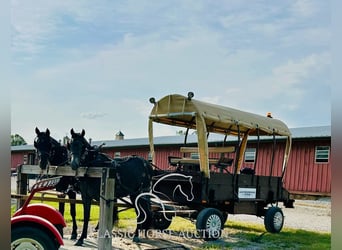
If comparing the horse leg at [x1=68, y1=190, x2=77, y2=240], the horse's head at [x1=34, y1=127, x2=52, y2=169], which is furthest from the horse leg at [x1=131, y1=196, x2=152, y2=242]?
the horse's head at [x1=34, y1=127, x2=52, y2=169]

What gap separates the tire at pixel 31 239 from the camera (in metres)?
2.49

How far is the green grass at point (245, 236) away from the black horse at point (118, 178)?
0.14 metres

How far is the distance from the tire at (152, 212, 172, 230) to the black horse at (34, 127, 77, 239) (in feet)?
2.88

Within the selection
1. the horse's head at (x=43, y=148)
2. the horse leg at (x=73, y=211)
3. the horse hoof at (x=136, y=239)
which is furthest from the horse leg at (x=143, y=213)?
the horse's head at (x=43, y=148)

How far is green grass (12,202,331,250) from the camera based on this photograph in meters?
4.11

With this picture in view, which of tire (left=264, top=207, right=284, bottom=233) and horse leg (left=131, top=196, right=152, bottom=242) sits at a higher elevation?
horse leg (left=131, top=196, right=152, bottom=242)

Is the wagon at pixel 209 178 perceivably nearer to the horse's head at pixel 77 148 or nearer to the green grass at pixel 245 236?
the green grass at pixel 245 236

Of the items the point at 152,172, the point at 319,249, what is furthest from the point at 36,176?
the point at 319,249

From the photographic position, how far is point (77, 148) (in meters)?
3.71

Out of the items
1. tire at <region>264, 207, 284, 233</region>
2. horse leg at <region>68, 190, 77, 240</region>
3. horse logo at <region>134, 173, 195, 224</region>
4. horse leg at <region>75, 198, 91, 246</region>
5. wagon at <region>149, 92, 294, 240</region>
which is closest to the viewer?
horse leg at <region>75, 198, 91, 246</region>

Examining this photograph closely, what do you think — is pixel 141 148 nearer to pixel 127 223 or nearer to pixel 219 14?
pixel 127 223

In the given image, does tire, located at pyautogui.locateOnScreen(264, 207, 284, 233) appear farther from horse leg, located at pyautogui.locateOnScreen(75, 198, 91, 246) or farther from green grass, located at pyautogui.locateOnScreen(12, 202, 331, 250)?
horse leg, located at pyautogui.locateOnScreen(75, 198, 91, 246)

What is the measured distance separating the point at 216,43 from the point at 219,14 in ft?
0.72

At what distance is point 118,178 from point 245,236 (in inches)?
70.4
